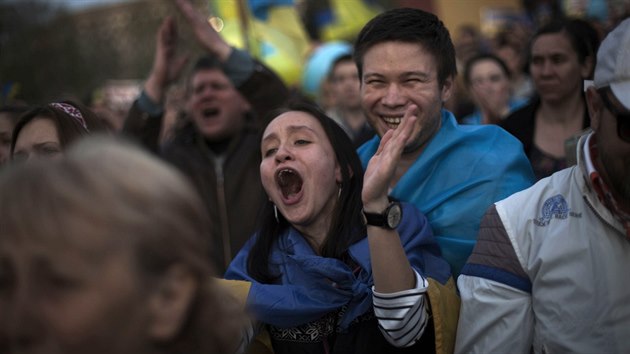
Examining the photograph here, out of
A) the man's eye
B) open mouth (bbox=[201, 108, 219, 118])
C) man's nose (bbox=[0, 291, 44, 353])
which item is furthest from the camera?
open mouth (bbox=[201, 108, 219, 118])

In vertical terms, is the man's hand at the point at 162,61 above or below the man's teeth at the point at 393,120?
below

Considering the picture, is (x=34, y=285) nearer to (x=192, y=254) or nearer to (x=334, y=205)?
(x=192, y=254)

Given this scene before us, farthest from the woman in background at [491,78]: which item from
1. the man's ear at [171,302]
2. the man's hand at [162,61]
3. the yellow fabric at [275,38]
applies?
the man's ear at [171,302]

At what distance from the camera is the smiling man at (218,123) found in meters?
4.86

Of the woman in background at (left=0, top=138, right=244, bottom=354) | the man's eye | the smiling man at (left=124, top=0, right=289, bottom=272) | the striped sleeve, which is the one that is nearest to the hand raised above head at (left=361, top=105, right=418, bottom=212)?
the striped sleeve

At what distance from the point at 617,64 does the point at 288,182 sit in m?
1.41

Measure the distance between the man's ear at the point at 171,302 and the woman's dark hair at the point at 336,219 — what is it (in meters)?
1.54

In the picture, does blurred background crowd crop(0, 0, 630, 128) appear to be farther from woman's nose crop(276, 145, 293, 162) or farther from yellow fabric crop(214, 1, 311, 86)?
woman's nose crop(276, 145, 293, 162)

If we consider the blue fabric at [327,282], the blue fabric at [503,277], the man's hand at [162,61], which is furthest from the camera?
the man's hand at [162,61]

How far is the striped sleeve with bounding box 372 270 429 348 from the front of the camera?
2584mm

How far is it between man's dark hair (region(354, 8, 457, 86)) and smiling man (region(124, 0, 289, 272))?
1425mm

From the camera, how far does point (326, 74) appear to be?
8.18 metres

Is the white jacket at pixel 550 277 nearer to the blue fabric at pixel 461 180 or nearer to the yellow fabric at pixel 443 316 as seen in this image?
the yellow fabric at pixel 443 316

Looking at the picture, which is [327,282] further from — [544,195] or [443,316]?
[544,195]
